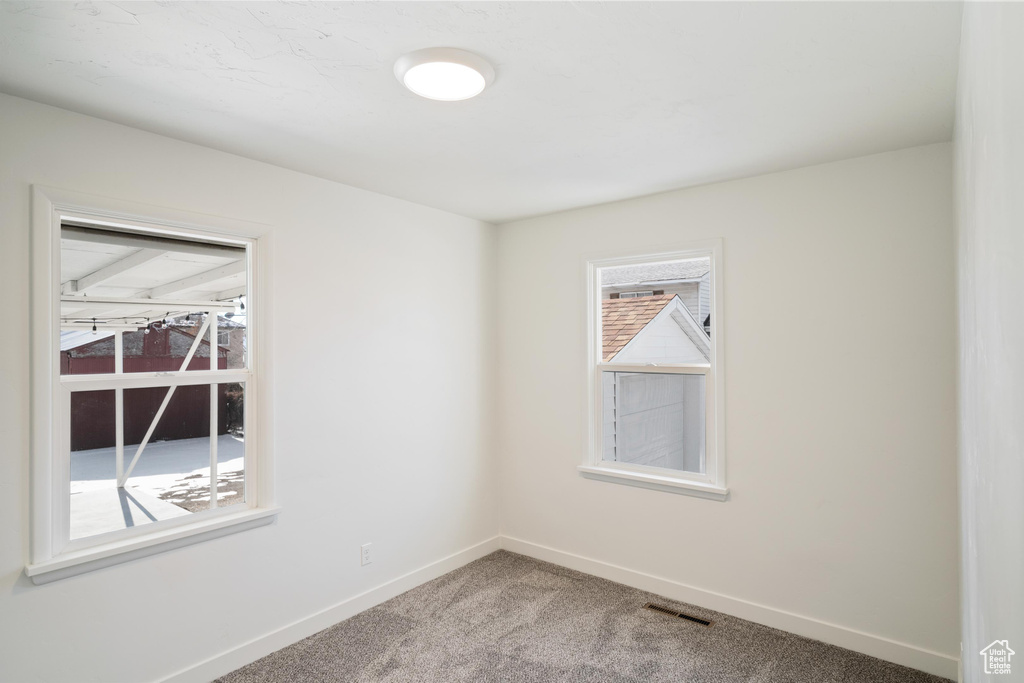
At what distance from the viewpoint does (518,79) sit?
200 centimetres

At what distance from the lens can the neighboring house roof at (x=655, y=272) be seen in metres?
3.46

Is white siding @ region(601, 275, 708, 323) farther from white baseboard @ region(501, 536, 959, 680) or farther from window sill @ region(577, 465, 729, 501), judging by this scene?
white baseboard @ region(501, 536, 959, 680)

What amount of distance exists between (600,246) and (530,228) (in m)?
0.63

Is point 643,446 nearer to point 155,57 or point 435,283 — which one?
point 435,283

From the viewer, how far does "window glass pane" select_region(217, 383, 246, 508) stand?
9.27 feet

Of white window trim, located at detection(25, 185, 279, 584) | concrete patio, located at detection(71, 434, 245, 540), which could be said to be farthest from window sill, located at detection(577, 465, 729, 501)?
concrete patio, located at detection(71, 434, 245, 540)

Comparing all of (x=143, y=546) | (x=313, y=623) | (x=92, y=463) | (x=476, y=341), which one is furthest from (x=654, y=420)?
(x=92, y=463)

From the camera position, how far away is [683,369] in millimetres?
3494

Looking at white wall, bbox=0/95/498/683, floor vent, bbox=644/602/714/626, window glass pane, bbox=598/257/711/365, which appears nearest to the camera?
white wall, bbox=0/95/498/683

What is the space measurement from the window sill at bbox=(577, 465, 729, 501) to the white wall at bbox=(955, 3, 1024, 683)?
194 cm

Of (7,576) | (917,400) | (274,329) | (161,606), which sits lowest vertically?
(161,606)

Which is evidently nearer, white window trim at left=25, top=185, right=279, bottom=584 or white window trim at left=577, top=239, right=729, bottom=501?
white window trim at left=25, top=185, right=279, bottom=584

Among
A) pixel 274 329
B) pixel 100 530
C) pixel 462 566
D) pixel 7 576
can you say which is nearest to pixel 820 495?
pixel 462 566

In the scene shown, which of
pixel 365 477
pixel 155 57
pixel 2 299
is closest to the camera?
pixel 155 57
